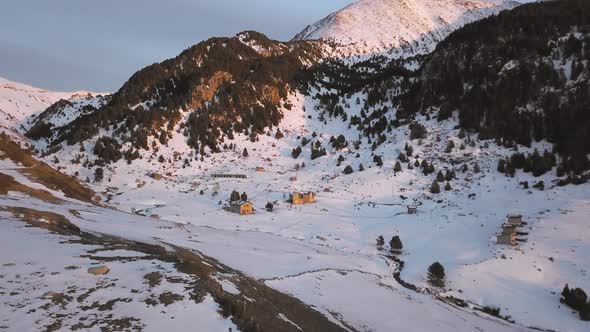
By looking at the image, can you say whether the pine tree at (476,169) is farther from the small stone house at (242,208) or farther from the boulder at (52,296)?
the boulder at (52,296)

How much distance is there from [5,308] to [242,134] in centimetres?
7139

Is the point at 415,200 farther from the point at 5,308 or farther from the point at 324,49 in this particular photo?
the point at 324,49

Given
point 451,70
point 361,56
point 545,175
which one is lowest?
point 545,175

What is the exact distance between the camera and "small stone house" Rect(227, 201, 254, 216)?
47.9m

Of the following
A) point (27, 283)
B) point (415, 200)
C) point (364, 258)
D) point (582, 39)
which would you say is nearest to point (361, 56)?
point (582, 39)

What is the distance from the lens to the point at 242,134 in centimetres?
8294

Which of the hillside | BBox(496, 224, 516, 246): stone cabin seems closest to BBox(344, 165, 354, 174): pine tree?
the hillside

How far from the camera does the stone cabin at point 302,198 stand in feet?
169

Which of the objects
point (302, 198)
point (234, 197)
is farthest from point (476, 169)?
→ point (234, 197)

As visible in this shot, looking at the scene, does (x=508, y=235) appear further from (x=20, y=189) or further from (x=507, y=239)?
(x=20, y=189)

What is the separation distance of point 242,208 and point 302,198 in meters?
7.82

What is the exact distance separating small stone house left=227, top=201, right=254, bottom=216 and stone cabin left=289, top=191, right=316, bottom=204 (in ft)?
17.8

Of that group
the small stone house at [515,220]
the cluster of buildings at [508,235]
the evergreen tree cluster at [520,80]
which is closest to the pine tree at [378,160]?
the evergreen tree cluster at [520,80]

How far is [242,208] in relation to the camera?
48062 millimetres
